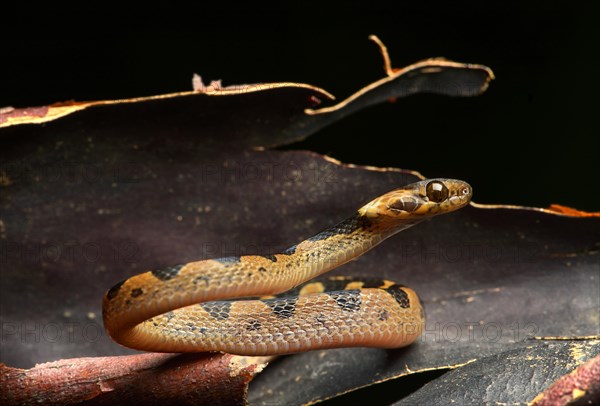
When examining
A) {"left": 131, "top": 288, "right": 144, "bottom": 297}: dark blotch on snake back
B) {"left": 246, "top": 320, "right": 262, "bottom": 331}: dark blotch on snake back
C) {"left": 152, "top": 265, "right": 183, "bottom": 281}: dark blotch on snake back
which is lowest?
{"left": 246, "top": 320, "right": 262, "bottom": 331}: dark blotch on snake back

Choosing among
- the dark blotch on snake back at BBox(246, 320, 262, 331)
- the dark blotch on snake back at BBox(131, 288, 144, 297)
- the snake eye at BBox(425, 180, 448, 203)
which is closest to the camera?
the dark blotch on snake back at BBox(131, 288, 144, 297)

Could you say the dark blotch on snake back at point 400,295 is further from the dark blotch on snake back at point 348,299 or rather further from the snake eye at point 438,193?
the snake eye at point 438,193

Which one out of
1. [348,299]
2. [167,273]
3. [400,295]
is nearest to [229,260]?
[167,273]

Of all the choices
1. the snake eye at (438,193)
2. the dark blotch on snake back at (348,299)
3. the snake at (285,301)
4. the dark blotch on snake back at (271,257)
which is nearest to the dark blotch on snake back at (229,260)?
the snake at (285,301)

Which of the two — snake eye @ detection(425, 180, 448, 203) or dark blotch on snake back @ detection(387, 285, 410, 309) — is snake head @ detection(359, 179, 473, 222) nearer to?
snake eye @ detection(425, 180, 448, 203)

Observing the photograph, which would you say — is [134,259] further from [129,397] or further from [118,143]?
[129,397]

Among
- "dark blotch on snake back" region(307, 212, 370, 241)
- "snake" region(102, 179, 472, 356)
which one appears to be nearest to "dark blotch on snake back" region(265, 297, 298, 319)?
"snake" region(102, 179, 472, 356)
